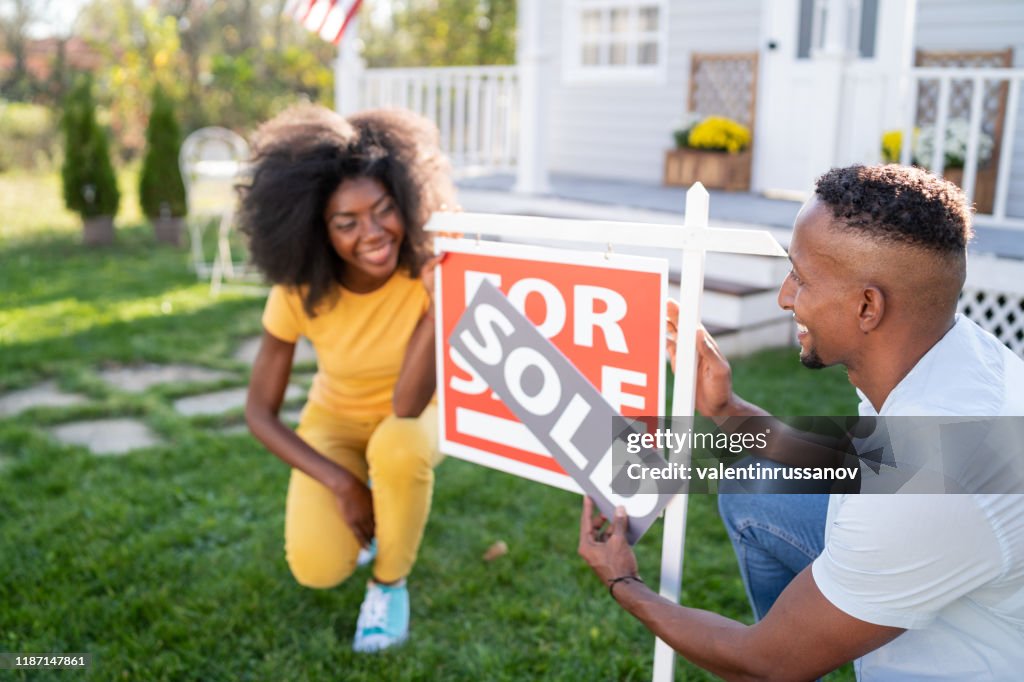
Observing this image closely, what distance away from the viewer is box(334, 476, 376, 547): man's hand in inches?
95.6

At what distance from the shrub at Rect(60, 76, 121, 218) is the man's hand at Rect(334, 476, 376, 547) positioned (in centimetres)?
679

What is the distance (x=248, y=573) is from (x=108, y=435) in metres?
1.48

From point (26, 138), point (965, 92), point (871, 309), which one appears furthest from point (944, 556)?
point (26, 138)

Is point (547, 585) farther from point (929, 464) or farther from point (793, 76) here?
point (793, 76)

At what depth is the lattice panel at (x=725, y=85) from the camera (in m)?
7.34

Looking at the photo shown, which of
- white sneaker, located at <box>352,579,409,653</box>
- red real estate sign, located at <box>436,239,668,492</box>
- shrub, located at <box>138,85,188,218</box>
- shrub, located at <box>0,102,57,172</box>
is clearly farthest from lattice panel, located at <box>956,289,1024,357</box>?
shrub, located at <box>0,102,57,172</box>

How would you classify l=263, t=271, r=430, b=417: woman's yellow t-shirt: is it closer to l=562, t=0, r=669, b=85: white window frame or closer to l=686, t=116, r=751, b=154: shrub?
l=686, t=116, r=751, b=154: shrub

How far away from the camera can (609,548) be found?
169 centimetres

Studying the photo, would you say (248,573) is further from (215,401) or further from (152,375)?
(152,375)

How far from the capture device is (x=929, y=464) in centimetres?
131

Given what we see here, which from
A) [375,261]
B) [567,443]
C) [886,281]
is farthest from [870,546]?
[375,261]

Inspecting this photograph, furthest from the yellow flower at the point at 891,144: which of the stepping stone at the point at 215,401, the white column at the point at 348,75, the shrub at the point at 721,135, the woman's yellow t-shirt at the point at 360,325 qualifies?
the woman's yellow t-shirt at the point at 360,325

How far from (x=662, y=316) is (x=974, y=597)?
63cm

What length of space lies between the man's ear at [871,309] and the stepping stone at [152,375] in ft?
12.3
